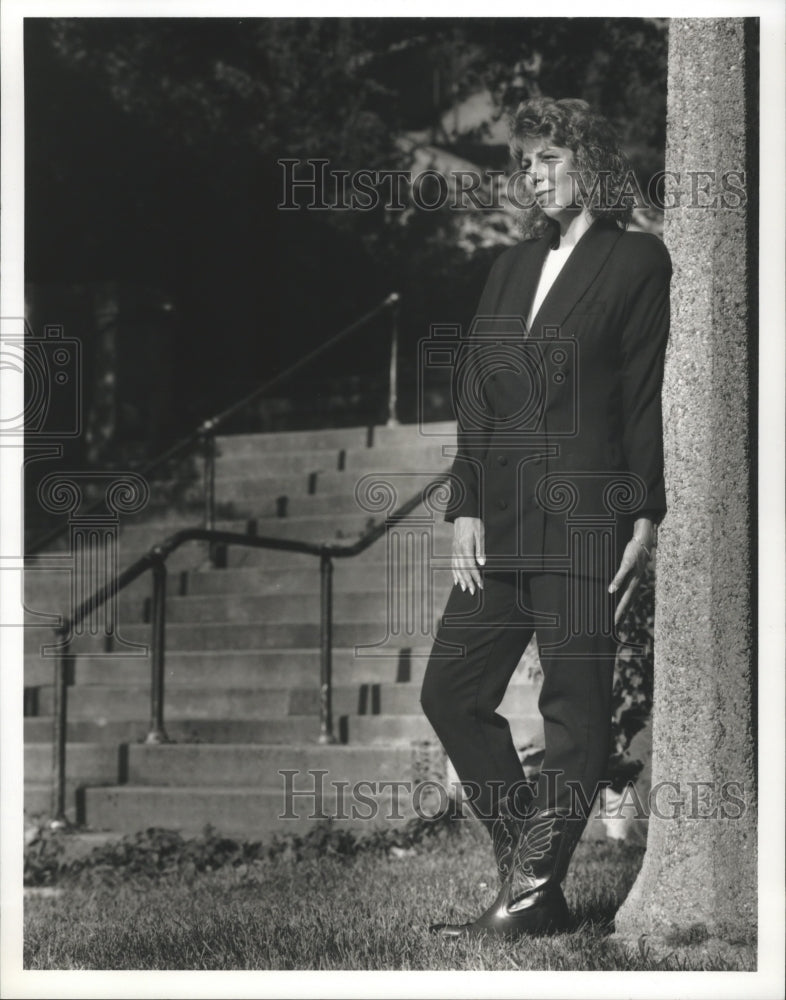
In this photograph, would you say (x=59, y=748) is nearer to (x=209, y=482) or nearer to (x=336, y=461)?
(x=209, y=482)

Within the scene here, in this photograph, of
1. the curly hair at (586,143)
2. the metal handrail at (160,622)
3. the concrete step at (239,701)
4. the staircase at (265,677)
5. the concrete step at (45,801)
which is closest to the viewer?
the curly hair at (586,143)

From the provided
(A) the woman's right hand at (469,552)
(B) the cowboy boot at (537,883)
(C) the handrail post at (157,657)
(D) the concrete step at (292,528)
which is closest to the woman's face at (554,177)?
(A) the woman's right hand at (469,552)

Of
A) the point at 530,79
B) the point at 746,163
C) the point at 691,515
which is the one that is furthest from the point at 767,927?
the point at 530,79

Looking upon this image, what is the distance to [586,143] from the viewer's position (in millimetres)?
4863

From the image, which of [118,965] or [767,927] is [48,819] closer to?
[118,965]

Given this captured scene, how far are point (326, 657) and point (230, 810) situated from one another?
2.94 ft

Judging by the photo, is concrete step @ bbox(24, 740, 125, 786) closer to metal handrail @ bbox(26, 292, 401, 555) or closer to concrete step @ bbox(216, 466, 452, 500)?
metal handrail @ bbox(26, 292, 401, 555)

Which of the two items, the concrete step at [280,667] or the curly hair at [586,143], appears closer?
the curly hair at [586,143]

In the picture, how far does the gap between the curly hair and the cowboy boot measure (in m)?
1.89

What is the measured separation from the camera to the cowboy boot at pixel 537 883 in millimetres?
4645

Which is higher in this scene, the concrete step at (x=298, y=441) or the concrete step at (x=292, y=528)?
the concrete step at (x=298, y=441)

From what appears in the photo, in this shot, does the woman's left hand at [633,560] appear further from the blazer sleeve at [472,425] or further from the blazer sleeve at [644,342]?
the blazer sleeve at [472,425]

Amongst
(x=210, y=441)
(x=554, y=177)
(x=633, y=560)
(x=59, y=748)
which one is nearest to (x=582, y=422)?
(x=633, y=560)

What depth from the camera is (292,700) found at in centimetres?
795
